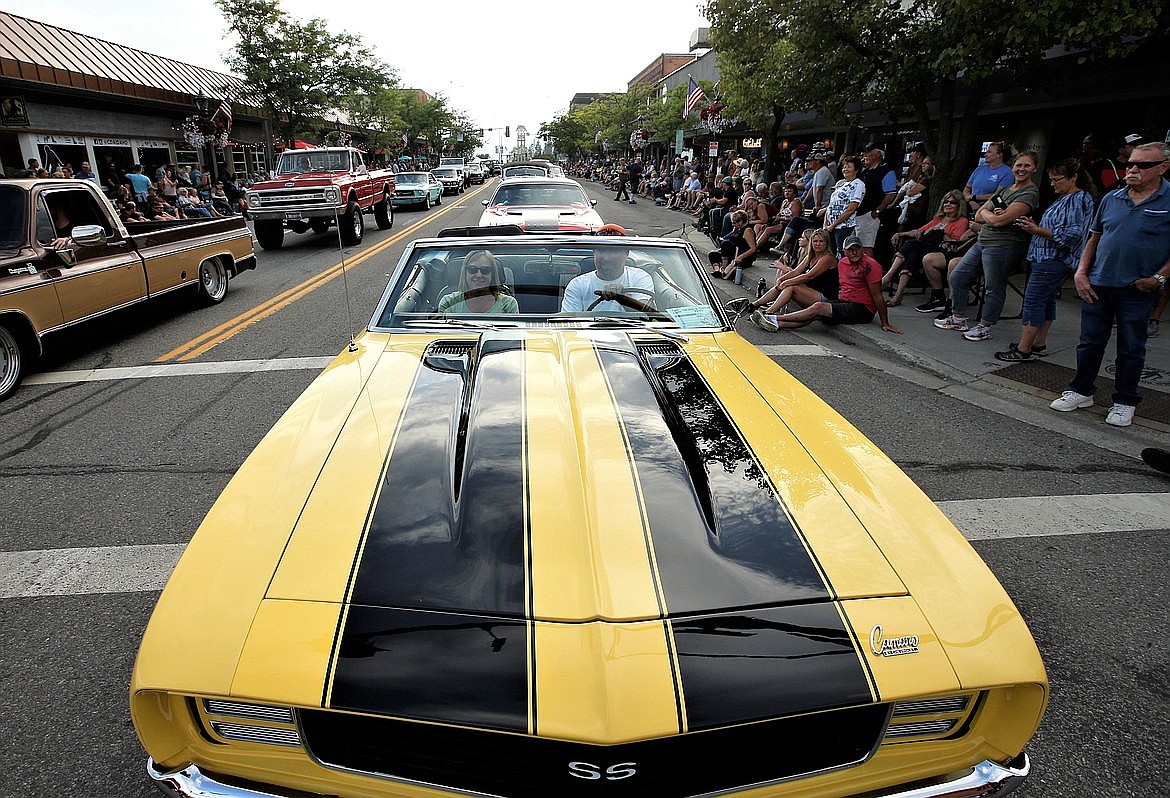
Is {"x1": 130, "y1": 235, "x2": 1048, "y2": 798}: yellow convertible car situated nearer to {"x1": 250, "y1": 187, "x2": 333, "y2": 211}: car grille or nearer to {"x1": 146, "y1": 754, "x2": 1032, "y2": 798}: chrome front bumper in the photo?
{"x1": 146, "y1": 754, "x2": 1032, "y2": 798}: chrome front bumper

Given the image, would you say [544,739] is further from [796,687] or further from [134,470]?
[134,470]

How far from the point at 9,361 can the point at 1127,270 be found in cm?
869

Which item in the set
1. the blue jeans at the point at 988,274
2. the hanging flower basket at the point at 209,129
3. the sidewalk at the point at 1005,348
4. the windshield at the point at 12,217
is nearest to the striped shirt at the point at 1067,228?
the blue jeans at the point at 988,274

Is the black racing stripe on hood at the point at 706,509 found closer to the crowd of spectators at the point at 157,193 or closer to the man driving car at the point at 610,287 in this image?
the man driving car at the point at 610,287

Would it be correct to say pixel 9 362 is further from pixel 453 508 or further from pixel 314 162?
pixel 314 162

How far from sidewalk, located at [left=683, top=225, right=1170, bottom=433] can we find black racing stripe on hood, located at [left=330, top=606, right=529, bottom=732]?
16.4ft

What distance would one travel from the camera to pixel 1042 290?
620cm

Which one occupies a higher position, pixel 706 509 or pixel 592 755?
pixel 706 509

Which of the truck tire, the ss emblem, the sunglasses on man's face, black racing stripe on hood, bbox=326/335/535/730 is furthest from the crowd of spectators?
the ss emblem

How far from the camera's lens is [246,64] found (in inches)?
1025

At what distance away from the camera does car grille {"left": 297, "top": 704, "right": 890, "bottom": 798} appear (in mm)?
1371

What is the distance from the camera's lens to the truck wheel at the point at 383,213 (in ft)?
60.1

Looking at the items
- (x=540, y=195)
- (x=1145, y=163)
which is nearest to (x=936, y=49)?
(x=1145, y=163)

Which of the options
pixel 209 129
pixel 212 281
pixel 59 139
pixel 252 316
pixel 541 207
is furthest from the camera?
pixel 209 129
